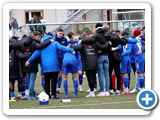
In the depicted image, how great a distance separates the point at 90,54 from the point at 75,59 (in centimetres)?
38

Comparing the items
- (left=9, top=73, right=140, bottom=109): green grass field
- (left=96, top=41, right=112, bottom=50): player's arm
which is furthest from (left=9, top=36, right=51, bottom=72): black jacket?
(left=96, top=41, right=112, bottom=50): player's arm

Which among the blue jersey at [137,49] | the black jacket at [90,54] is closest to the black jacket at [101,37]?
the black jacket at [90,54]

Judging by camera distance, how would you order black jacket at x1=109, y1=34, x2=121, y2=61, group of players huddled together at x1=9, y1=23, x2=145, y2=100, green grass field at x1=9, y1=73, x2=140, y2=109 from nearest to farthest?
green grass field at x1=9, y1=73, x2=140, y2=109 → group of players huddled together at x1=9, y1=23, x2=145, y2=100 → black jacket at x1=109, y1=34, x2=121, y2=61

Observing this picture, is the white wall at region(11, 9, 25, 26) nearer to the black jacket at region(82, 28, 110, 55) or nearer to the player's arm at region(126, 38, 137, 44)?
the black jacket at region(82, 28, 110, 55)

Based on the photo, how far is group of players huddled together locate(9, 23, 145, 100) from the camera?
485 inches

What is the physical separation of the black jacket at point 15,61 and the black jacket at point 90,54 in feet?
4.10

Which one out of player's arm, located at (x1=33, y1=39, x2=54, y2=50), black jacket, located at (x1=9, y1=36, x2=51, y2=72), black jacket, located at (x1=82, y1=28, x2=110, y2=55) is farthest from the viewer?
black jacket, located at (x1=82, y1=28, x2=110, y2=55)

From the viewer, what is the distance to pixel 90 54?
12.6 m

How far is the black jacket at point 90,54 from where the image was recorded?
41.1 ft

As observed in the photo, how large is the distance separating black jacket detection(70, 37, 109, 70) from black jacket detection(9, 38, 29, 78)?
1249mm
